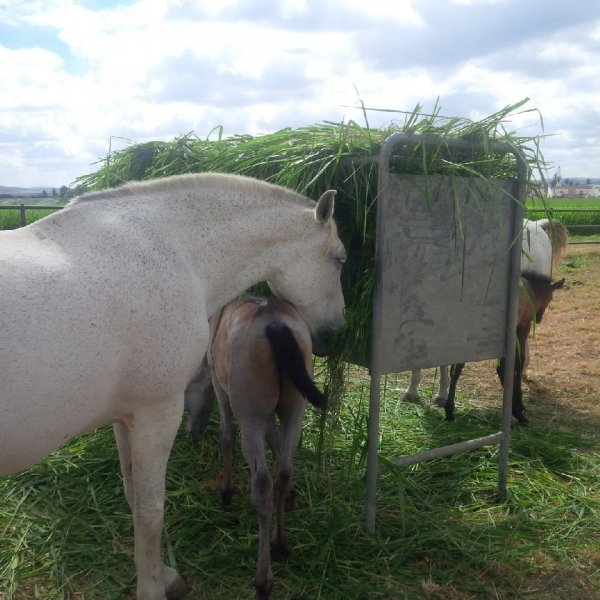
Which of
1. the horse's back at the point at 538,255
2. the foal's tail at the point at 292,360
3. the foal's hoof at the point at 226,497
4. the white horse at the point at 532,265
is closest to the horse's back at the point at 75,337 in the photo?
the foal's tail at the point at 292,360

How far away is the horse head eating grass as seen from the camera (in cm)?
289

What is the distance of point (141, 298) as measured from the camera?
2322 mm

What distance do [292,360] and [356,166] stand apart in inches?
49.2

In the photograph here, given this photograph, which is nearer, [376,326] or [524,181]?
[376,326]

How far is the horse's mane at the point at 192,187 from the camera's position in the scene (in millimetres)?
2625

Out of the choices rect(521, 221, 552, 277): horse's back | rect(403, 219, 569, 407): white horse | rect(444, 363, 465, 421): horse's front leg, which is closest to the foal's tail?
rect(444, 363, 465, 421): horse's front leg

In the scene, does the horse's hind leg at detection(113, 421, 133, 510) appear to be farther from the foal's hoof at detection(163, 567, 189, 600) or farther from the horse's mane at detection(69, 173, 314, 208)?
the horse's mane at detection(69, 173, 314, 208)

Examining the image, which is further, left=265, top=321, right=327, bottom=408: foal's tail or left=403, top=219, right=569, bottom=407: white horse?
left=403, top=219, right=569, bottom=407: white horse

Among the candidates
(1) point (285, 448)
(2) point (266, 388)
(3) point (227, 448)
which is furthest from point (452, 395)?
(2) point (266, 388)

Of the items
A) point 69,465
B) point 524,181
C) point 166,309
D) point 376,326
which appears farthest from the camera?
point 69,465

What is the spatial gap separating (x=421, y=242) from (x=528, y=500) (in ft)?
6.33

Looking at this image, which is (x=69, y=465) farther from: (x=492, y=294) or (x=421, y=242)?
(x=492, y=294)

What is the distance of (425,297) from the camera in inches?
138

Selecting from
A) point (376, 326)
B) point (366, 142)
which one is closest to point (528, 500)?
point (376, 326)
